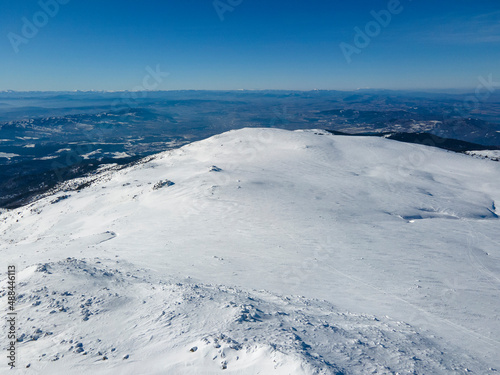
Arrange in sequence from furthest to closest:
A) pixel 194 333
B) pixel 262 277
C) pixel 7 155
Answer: pixel 7 155, pixel 262 277, pixel 194 333

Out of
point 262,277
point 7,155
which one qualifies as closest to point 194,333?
point 262,277

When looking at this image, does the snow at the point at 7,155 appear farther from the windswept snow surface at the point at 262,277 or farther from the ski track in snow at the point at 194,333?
the ski track in snow at the point at 194,333

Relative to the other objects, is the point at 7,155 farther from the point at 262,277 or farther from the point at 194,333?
the point at 194,333

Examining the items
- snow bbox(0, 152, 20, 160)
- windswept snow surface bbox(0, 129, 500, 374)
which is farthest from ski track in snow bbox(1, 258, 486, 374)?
snow bbox(0, 152, 20, 160)

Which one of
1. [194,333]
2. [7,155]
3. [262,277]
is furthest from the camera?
[7,155]

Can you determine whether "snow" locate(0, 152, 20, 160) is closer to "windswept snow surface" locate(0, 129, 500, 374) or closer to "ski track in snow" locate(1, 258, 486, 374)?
"windswept snow surface" locate(0, 129, 500, 374)

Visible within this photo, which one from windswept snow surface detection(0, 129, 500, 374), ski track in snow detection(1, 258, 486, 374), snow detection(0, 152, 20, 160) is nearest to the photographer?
ski track in snow detection(1, 258, 486, 374)

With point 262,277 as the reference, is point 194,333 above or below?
above

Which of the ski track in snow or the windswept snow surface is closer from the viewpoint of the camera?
the ski track in snow

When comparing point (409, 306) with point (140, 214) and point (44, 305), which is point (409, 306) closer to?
point (44, 305)
